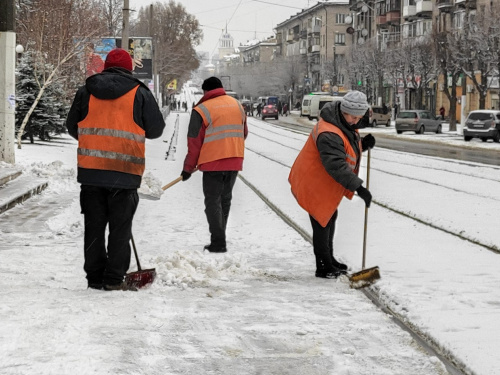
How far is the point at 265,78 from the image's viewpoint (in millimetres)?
138500

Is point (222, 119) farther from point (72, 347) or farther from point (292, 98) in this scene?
point (292, 98)

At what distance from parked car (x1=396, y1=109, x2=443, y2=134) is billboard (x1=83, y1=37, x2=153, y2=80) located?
13.7 m

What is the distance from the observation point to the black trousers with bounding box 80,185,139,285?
659 cm

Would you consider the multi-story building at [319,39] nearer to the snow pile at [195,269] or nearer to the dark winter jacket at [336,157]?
the snow pile at [195,269]

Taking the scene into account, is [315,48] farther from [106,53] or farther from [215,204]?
[215,204]

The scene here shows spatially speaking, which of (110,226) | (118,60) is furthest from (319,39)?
(110,226)

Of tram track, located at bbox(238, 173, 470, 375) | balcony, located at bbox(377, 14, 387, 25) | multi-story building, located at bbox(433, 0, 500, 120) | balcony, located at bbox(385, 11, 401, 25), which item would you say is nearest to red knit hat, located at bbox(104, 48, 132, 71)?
A: tram track, located at bbox(238, 173, 470, 375)

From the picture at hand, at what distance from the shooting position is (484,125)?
134 ft

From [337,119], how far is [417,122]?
44.6m

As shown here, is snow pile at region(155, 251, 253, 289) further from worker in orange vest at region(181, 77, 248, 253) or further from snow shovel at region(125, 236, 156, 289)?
worker in orange vest at region(181, 77, 248, 253)

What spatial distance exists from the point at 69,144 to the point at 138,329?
2477 cm

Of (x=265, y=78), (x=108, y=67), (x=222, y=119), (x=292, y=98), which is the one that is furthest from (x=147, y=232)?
(x=265, y=78)

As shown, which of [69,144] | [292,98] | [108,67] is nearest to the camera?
[108,67]

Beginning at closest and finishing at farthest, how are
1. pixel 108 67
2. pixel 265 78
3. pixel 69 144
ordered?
pixel 108 67 < pixel 69 144 < pixel 265 78
